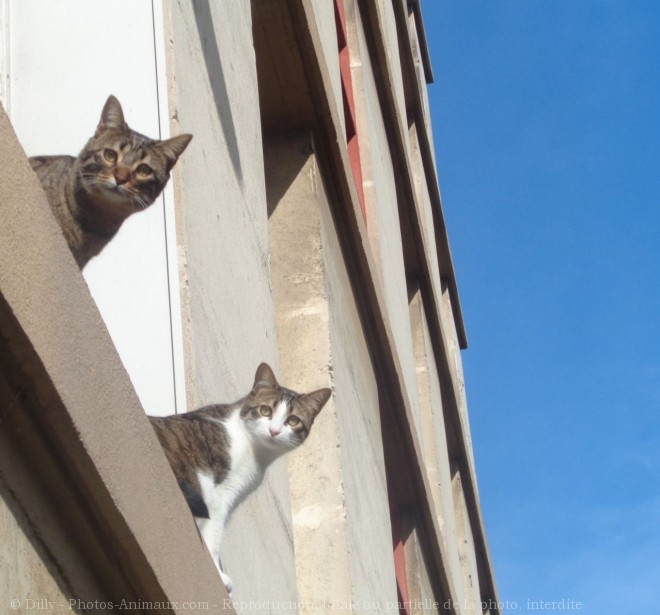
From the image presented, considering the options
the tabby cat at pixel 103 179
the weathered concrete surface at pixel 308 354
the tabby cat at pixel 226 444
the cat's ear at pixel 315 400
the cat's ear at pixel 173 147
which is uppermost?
the weathered concrete surface at pixel 308 354

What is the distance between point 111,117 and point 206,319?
0.71 m

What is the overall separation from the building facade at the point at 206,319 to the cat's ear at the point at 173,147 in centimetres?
21

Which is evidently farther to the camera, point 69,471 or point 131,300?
point 131,300

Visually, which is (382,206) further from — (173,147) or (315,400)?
(173,147)

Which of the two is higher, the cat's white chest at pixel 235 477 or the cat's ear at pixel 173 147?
the cat's ear at pixel 173 147

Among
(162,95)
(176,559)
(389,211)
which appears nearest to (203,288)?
(162,95)

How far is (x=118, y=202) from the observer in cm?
407

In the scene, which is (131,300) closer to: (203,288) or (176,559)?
(203,288)

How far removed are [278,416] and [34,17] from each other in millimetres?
1503

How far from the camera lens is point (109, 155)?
4074 mm

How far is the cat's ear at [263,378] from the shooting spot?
480 centimetres

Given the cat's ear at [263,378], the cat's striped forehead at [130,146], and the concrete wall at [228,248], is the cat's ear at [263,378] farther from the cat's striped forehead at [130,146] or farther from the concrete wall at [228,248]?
the cat's striped forehead at [130,146]

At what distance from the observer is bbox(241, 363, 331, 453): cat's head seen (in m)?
4.55

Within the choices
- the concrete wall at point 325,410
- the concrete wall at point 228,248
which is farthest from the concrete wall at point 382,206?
the concrete wall at point 228,248
